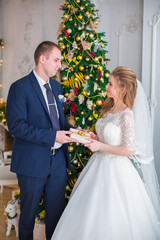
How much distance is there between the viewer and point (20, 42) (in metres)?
4.96

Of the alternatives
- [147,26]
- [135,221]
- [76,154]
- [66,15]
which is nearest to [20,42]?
[66,15]

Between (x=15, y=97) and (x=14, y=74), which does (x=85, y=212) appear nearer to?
(x=15, y=97)

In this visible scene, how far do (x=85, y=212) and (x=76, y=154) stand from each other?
109 centimetres

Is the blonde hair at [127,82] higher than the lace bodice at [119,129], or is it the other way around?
the blonde hair at [127,82]

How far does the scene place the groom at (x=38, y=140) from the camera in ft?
5.93

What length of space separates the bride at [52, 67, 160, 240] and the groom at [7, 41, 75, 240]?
0.95 feet

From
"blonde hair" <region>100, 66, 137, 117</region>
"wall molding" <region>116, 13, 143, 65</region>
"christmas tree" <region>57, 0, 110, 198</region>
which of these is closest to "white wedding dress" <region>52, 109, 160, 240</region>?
"blonde hair" <region>100, 66, 137, 117</region>

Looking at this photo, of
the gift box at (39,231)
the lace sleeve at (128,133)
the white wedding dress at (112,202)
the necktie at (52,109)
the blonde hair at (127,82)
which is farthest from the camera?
the gift box at (39,231)

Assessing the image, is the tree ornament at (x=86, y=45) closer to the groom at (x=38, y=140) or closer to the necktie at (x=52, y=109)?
the groom at (x=38, y=140)

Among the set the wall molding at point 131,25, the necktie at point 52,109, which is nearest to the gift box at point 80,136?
the necktie at point 52,109

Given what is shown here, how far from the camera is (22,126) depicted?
1775 millimetres

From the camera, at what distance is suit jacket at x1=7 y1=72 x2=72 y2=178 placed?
179cm

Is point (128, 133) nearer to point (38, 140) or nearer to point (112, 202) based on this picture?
point (112, 202)

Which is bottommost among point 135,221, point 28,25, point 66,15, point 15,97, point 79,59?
point 135,221
